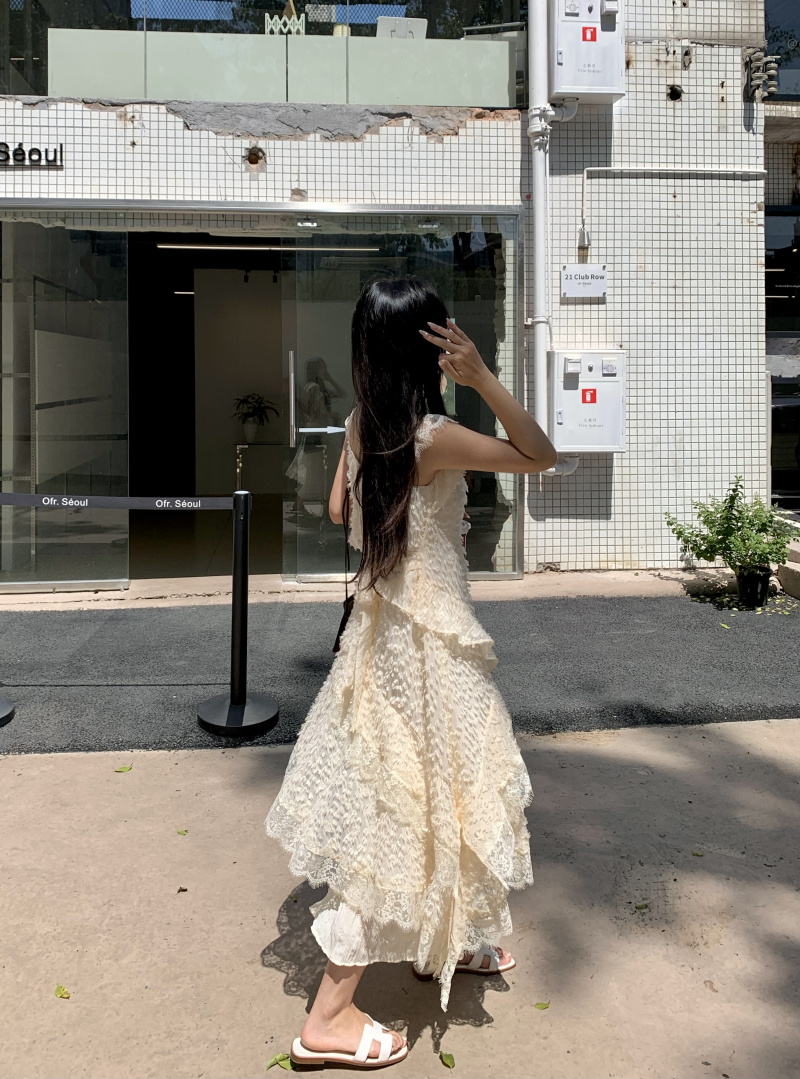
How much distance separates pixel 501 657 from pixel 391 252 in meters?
3.61

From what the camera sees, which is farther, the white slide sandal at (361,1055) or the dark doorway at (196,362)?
the dark doorway at (196,362)

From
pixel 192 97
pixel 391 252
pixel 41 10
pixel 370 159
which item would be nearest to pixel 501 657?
pixel 391 252

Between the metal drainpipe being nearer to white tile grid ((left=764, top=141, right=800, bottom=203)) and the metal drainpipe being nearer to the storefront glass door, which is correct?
the storefront glass door

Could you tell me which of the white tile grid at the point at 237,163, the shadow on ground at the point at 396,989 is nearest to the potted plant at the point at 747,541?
the white tile grid at the point at 237,163

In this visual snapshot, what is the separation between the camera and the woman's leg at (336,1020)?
96.8 inches

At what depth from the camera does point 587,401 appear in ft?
25.9

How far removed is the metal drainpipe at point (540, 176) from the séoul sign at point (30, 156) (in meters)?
3.51

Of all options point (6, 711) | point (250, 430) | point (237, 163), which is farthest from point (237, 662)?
point (250, 430)

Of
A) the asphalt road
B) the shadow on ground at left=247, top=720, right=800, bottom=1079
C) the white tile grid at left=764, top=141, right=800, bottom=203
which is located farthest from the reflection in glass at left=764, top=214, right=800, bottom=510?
the shadow on ground at left=247, top=720, right=800, bottom=1079

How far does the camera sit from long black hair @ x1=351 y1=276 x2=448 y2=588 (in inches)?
96.3

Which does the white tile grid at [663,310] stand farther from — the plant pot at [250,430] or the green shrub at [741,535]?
the plant pot at [250,430]

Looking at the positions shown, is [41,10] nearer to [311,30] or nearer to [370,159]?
[311,30]

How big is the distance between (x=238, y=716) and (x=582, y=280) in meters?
4.72

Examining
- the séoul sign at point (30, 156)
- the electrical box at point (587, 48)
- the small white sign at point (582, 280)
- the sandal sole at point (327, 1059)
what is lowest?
the sandal sole at point (327, 1059)
